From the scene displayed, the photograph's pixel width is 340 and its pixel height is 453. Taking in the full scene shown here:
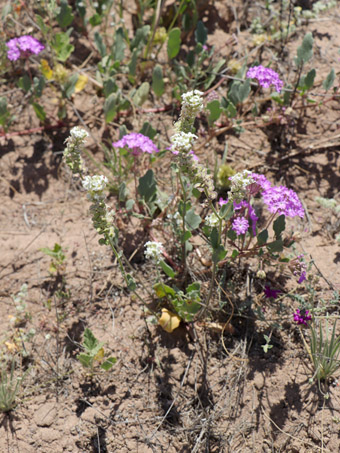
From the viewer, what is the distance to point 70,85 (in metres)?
4.00

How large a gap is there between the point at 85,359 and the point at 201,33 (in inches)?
120

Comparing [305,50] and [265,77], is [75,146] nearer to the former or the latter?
[265,77]

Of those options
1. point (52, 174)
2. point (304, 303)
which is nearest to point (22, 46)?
point (52, 174)

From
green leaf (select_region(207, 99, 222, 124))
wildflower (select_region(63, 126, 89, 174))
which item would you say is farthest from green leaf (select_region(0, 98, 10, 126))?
wildflower (select_region(63, 126, 89, 174))

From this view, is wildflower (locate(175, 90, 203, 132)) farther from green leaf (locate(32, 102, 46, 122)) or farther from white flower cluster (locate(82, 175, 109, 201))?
green leaf (locate(32, 102, 46, 122))

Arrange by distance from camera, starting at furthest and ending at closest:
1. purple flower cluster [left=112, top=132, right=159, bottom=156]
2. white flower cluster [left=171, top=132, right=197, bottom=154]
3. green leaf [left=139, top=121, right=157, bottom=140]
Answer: green leaf [left=139, top=121, right=157, bottom=140] → purple flower cluster [left=112, top=132, right=159, bottom=156] → white flower cluster [left=171, top=132, right=197, bottom=154]

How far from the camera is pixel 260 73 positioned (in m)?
3.52

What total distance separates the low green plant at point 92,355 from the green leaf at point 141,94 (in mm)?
2151

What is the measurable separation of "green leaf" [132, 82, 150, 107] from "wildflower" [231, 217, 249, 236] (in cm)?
173

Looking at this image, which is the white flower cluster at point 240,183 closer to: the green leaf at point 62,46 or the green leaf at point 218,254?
the green leaf at point 218,254

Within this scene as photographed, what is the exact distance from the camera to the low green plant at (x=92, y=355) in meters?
2.73

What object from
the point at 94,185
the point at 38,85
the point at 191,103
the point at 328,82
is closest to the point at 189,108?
the point at 191,103

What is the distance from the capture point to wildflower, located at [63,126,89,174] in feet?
7.38

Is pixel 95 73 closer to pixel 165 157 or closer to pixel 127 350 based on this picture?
pixel 165 157
